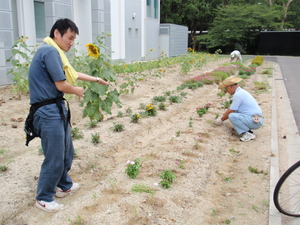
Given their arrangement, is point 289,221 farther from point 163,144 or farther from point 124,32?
point 124,32

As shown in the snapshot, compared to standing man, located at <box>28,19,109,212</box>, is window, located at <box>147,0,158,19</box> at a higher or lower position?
higher

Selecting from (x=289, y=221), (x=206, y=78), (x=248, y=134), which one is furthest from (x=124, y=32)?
(x=289, y=221)

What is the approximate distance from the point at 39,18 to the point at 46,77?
9.03 metres

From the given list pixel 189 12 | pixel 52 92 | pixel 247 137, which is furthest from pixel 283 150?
pixel 189 12

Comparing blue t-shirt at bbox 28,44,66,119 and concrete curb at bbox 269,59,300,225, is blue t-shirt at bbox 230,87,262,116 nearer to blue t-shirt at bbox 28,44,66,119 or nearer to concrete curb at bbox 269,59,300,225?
concrete curb at bbox 269,59,300,225

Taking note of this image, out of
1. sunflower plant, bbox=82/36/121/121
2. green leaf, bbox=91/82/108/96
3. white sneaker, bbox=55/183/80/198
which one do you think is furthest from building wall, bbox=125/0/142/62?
white sneaker, bbox=55/183/80/198

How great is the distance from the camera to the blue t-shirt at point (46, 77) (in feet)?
8.62

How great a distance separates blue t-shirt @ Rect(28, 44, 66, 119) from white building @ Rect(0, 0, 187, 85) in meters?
2.65

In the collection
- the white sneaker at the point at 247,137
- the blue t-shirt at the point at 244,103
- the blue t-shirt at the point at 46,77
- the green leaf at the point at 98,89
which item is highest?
the blue t-shirt at the point at 46,77

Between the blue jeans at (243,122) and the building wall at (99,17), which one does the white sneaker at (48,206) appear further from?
the building wall at (99,17)

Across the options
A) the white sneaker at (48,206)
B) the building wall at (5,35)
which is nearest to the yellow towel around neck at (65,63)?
the white sneaker at (48,206)

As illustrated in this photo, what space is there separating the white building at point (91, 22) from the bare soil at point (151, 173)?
5.81ft

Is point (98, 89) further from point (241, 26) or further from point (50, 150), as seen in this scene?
point (241, 26)

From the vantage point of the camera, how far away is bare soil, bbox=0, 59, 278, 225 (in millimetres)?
3088
